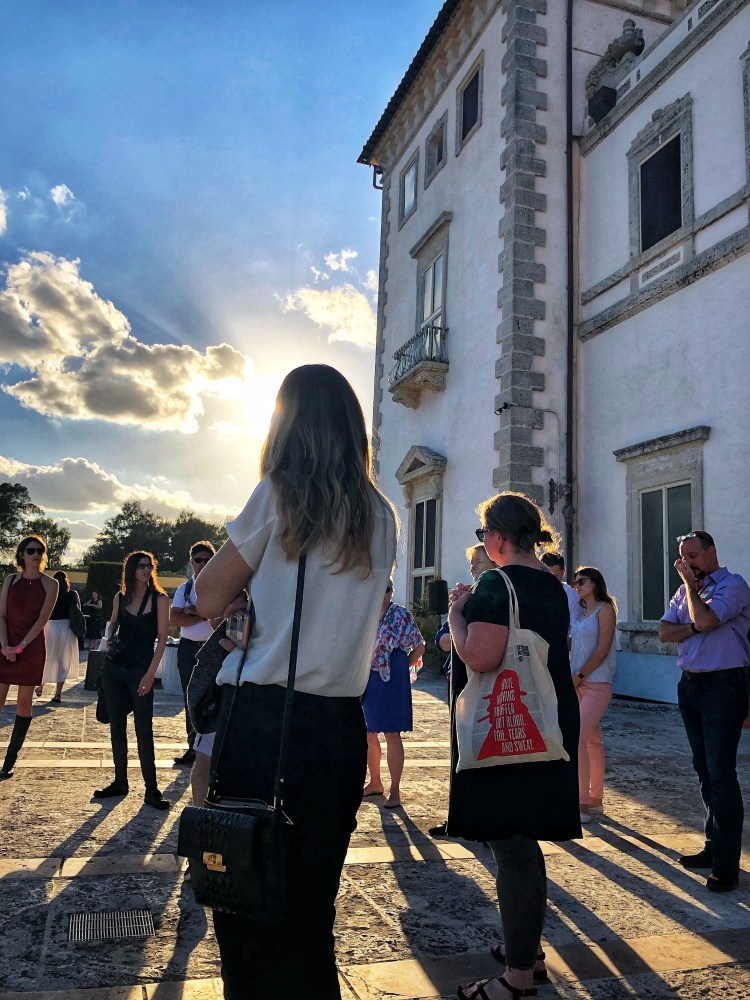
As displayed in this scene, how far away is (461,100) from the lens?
17453mm

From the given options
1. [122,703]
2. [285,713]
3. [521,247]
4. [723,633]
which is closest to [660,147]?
[521,247]

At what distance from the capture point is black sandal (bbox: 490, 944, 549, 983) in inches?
115

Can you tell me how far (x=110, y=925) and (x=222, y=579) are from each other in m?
2.15

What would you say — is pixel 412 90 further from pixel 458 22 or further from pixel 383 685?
pixel 383 685

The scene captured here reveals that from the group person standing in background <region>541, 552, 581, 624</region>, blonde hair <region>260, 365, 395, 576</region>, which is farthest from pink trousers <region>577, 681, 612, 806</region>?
blonde hair <region>260, 365, 395, 576</region>

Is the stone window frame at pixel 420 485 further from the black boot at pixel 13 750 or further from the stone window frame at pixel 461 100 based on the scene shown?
the black boot at pixel 13 750

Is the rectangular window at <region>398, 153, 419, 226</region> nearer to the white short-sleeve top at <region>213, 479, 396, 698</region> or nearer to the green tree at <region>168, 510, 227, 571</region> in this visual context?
the white short-sleeve top at <region>213, 479, 396, 698</region>

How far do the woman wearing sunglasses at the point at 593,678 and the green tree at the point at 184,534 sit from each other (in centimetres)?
7664

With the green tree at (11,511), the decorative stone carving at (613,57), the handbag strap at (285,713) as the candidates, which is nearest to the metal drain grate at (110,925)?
the handbag strap at (285,713)

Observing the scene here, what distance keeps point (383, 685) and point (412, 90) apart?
18073 mm

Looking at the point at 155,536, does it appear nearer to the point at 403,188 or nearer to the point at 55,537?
the point at 55,537

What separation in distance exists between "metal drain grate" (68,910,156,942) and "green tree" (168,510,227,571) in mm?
78290

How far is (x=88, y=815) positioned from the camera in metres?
4.98

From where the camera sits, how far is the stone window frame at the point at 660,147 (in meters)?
11.7
